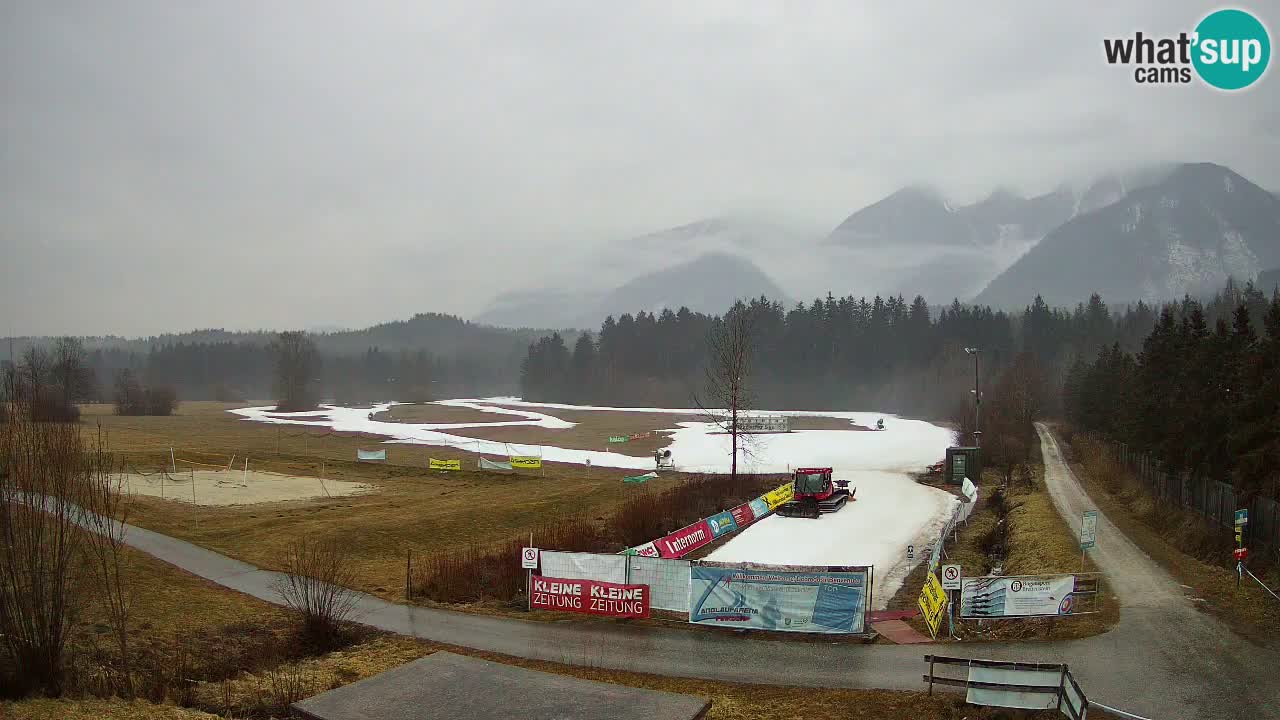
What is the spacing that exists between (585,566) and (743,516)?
1692 centimetres

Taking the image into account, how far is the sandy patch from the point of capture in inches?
1572

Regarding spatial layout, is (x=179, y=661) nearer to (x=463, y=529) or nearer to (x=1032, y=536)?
(x=463, y=529)

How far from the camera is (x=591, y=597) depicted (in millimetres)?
20312

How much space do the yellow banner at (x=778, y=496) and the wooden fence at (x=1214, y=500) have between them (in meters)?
17.7

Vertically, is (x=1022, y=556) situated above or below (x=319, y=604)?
below

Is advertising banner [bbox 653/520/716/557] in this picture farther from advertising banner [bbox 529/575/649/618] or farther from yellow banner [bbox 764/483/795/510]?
yellow banner [bbox 764/483/795/510]

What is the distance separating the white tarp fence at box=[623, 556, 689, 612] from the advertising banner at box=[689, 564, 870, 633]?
35cm

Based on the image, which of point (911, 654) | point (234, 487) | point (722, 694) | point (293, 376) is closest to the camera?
point (722, 694)

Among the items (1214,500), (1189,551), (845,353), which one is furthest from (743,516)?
(845,353)

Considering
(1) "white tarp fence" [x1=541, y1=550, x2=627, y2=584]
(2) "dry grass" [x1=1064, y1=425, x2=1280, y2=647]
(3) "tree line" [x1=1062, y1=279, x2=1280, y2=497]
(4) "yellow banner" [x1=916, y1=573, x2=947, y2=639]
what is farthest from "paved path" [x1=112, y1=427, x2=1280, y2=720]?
(3) "tree line" [x1=1062, y1=279, x2=1280, y2=497]

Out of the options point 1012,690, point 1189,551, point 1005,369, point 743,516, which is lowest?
point 743,516

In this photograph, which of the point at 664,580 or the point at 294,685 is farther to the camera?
the point at 664,580

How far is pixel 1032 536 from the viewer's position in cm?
3003

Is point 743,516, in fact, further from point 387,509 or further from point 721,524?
point 387,509
